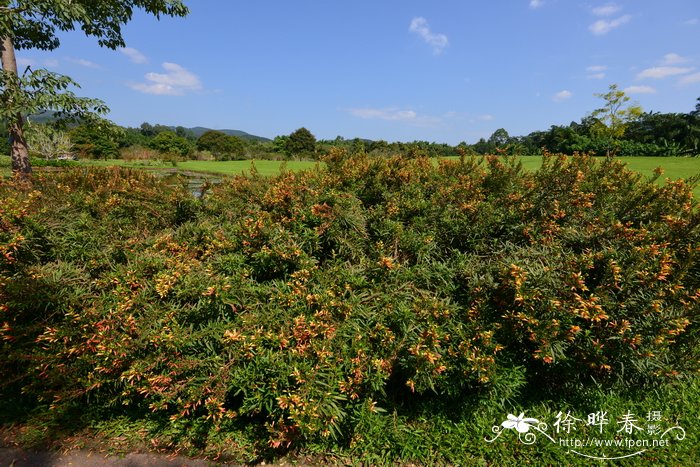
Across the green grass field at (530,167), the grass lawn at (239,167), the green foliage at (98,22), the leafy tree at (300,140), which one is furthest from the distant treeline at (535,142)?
the green foliage at (98,22)

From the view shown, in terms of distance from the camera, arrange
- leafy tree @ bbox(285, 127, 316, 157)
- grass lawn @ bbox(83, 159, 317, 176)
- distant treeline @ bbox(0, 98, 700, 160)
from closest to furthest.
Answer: grass lawn @ bbox(83, 159, 317, 176) < distant treeline @ bbox(0, 98, 700, 160) < leafy tree @ bbox(285, 127, 316, 157)

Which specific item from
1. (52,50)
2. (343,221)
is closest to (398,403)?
(343,221)

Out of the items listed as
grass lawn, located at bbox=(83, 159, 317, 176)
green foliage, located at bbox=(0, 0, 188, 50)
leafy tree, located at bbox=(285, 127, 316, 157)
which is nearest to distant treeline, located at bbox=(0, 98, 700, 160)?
leafy tree, located at bbox=(285, 127, 316, 157)

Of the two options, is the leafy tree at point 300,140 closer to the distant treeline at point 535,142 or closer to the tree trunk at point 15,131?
the distant treeline at point 535,142

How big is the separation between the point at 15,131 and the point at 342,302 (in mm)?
5392

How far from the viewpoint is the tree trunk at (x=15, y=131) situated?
13.8ft

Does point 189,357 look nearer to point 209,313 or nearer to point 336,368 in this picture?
point 209,313

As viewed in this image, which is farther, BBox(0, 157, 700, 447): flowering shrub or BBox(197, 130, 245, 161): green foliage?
BBox(197, 130, 245, 161): green foliage

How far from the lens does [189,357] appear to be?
77.4 inches

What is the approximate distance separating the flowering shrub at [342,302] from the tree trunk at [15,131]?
2.43 metres

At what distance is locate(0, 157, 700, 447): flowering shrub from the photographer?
1880mm

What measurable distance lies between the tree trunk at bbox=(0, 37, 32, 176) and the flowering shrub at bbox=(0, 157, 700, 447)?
2.43m

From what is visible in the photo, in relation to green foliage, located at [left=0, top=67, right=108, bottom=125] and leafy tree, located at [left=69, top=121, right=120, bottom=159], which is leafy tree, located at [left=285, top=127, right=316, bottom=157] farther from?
green foliage, located at [left=0, top=67, right=108, bottom=125]

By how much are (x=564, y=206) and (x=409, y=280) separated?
154 centimetres
